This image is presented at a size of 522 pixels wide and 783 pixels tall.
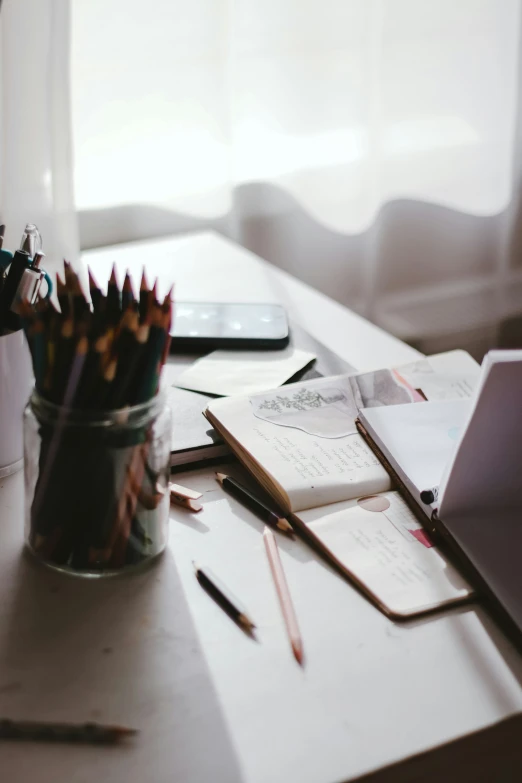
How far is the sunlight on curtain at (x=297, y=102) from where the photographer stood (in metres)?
1.31

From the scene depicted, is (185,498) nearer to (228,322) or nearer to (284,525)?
(284,525)

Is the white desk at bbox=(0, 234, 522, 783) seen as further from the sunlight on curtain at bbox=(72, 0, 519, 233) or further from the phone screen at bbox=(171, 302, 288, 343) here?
the sunlight on curtain at bbox=(72, 0, 519, 233)

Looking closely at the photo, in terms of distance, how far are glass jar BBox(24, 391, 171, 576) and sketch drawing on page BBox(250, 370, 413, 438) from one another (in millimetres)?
197

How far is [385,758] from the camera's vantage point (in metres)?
0.48

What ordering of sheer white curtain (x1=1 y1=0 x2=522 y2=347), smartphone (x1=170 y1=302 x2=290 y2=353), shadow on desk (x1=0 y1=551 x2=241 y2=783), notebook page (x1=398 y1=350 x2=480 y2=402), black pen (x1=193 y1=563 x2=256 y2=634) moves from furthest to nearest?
sheer white curtain (x1=1 y1=0 x2=522 y2=347) → smartphone (x1=170 y1=302 x2=290 y2=353) → notebook page (x1=398 y1=350 x2=480 y2=402) → black pen (x1=193 y1=563 x2=256 y2=634) → shadow on desk (x1=0 y1=551 x2=241 y2=783)

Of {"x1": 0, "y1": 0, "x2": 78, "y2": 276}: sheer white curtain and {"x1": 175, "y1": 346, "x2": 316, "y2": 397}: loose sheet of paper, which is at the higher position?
{"x1": 0, "y1": 0, "x2": 78, "y2": 276}: sheer white curtain

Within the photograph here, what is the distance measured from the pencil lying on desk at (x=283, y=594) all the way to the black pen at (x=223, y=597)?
0.09ft

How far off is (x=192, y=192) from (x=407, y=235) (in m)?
0.53

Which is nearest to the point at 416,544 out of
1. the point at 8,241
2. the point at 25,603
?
the point at 25,603

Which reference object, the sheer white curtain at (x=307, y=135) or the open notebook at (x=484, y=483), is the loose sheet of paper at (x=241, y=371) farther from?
the sheer white curtain at (x=307, y=135)


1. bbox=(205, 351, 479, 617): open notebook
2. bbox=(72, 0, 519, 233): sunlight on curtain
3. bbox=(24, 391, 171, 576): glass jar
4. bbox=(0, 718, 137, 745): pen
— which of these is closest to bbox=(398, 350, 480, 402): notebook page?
bbox=(205, 351, 479, 617): open notebook

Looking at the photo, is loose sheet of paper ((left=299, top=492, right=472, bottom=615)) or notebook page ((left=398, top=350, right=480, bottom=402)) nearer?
loose sheet of paper ((left=299, top=492, right=472, bottom=615))

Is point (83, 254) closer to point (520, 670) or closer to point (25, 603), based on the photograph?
point (25, 603)

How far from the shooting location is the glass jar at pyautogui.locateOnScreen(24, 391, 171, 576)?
57 centimetres
